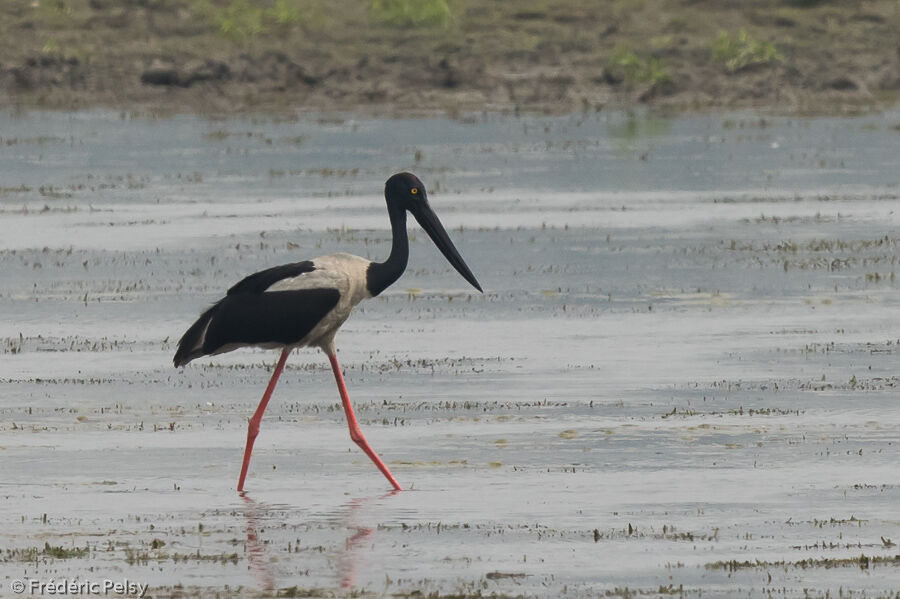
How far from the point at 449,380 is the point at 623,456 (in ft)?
9.34

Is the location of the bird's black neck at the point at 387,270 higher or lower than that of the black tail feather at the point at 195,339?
higher

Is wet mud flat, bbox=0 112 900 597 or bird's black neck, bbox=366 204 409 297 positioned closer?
wet mud flat, bbox=0 112 900 597

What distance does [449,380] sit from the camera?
14.1m

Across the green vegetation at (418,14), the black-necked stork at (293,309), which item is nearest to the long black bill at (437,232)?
the black-necked stork at (293,309)

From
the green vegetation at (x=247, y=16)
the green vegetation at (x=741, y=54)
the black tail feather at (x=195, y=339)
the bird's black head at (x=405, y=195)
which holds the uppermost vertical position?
the bird's black head at (x=405, y=195)

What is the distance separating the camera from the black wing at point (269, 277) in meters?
11.4

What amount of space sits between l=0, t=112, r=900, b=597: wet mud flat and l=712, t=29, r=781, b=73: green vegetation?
72.8 feet

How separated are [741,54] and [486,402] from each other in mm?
39325

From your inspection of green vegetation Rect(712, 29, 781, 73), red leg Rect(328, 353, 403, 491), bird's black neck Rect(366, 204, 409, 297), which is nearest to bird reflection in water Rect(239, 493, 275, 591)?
red leg Rect(328, 353, 403, 491)

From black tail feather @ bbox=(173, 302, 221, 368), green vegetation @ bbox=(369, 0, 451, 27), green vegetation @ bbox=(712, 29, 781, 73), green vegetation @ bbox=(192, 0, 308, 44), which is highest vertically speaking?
black tail feather @ bbox=(173, 302, 221, 368)

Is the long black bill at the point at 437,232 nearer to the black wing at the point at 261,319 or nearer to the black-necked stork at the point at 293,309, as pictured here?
the black-necked stork at the point at 293,309

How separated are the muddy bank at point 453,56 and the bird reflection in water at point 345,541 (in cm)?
3622

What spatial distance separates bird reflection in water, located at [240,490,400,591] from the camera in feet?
28.2

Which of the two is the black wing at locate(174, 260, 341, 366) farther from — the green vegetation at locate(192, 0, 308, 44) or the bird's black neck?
the green vegetation at locate(192, 0, 308, 44)
